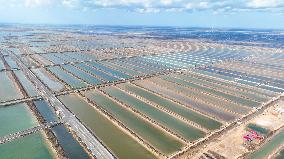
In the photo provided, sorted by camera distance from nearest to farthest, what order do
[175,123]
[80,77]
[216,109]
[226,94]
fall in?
[175,123] → [216,109] → [226,94] → [80,77]

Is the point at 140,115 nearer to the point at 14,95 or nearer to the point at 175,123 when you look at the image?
the point at 175,123

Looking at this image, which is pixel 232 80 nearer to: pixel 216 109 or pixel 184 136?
pixel 216 109

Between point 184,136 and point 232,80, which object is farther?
point 232,80

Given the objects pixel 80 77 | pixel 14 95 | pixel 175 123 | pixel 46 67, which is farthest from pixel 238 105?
pixel 46 67

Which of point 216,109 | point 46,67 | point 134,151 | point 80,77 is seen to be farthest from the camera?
point 46,67

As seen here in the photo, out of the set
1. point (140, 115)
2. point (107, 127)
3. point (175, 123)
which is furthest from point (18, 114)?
point (175, 123)

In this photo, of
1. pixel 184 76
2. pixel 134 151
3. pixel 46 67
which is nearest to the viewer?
pixel 134 151
